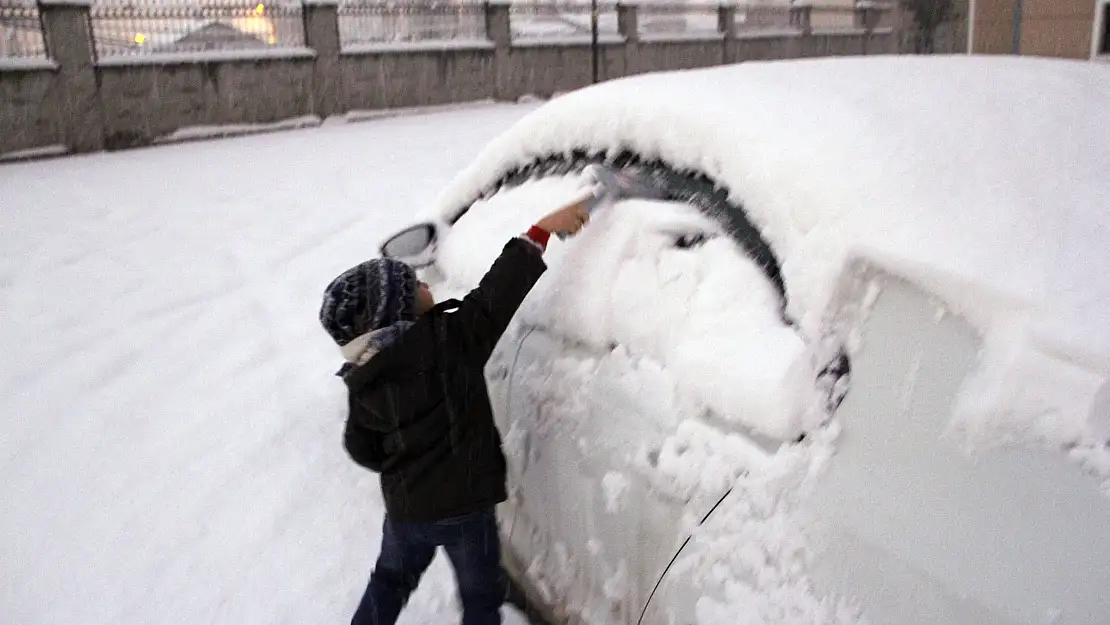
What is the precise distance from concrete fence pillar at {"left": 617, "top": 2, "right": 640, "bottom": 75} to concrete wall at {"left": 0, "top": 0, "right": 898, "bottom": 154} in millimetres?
23

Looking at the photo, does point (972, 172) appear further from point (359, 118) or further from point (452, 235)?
point (359, 118)

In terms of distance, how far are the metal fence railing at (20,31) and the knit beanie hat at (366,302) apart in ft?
38.1

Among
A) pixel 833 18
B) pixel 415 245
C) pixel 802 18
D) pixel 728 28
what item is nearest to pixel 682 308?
pixel 415 245

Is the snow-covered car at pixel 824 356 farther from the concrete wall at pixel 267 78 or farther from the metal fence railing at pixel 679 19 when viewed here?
the metal fence railing at pixel 679 19

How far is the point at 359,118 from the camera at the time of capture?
14852 mm

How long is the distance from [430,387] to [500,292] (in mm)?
287

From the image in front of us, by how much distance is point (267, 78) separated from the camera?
13656 mm

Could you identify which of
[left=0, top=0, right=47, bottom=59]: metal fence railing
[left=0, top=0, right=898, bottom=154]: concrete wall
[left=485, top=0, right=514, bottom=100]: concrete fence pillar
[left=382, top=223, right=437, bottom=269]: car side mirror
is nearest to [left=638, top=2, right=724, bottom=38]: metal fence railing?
[left=0, top=0, right=898, bottom=154]: concrete wall

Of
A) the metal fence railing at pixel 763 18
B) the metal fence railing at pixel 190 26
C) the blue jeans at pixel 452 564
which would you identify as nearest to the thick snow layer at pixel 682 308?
the blue jeans at pixel 452 564

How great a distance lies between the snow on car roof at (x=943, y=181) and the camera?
4.08ft

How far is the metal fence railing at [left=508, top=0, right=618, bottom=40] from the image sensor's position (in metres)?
17.4

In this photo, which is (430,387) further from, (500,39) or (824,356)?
(500,39)

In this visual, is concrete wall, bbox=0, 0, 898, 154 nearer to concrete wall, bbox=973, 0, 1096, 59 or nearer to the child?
concrete wall, bbox=973, 0, 1096, 59

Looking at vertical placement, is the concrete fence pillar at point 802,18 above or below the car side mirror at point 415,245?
above
